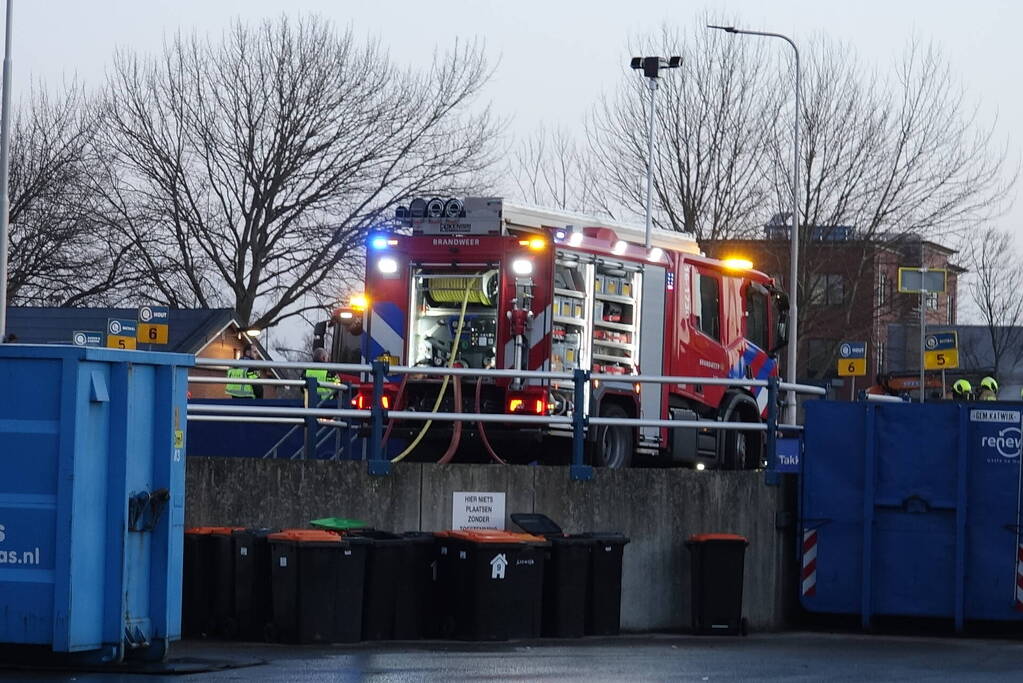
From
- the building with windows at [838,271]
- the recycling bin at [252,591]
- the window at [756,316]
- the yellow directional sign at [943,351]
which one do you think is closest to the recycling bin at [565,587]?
the recycling bin at [252,591]

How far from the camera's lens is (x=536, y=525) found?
1495 centimetres

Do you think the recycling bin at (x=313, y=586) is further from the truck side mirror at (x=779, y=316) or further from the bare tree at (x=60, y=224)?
the bare tree at (x=60, y=224)

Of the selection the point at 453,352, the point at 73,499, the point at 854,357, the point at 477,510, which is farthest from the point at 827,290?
the point at 73,499

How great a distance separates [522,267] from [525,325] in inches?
23.9

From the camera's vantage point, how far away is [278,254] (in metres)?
46.8

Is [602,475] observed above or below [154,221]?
below

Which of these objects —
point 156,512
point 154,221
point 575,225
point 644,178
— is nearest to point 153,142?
point 154,221

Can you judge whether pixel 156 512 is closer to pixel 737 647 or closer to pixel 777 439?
pixel 737 647

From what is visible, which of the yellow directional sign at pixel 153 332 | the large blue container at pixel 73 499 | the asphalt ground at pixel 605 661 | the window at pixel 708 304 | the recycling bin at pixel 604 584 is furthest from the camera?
the yellow directional sign at pixel 153 332

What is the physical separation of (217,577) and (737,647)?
4.18 metres

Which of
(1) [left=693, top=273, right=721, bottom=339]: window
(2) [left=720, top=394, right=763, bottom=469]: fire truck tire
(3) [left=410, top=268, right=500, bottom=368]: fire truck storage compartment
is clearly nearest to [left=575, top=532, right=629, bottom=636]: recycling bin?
(3) [left=410, top=268, right=500, bottom=368]: fire truck storage compartment

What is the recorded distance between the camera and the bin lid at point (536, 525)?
14.9m

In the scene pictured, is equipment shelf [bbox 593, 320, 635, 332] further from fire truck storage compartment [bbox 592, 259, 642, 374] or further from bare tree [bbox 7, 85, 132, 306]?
bare tree [bbox 7, 85, 132, 306]

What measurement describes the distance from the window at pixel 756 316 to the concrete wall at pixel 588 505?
5.87 meters
